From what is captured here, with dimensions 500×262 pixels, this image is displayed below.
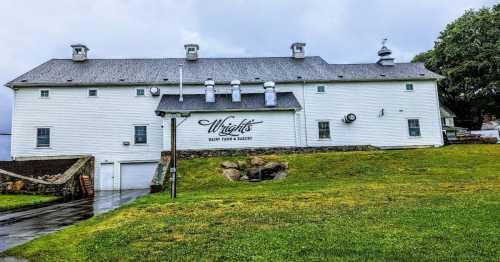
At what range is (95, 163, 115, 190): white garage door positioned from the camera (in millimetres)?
22750

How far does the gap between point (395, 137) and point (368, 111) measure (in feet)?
8.82

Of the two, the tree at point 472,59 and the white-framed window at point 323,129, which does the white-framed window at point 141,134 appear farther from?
the tree at point 472,59

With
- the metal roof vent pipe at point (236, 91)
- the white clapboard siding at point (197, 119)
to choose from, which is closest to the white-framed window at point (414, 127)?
the white clapboard siding at point (197, 119)

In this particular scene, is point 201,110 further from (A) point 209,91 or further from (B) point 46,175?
(B) point 46,175

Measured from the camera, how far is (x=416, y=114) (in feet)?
81.9

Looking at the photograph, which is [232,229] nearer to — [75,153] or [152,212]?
[152,212]

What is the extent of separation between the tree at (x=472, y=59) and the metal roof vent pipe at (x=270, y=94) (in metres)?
19.0

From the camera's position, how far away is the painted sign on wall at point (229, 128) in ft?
74.1

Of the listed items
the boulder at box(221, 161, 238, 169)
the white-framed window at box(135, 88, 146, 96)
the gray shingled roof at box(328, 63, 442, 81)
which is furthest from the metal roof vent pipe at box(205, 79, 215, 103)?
the gray shingled roof at box(328, 63, 442, 81)

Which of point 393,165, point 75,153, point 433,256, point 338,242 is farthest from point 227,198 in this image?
point 75,153

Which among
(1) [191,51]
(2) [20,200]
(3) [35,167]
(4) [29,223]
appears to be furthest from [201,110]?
(4) [29,223]

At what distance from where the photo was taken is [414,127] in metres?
24.9

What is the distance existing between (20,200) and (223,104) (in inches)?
508

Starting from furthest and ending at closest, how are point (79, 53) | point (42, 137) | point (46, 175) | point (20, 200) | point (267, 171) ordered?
point (79, 53)
point (42, 137)
point (46, 175)
point (267, 171)
point (20, 200)
